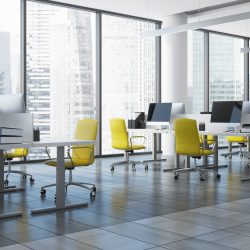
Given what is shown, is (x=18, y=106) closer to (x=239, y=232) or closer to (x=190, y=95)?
(x=239, y=232)

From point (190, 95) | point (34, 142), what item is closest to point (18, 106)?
point (34, 142)

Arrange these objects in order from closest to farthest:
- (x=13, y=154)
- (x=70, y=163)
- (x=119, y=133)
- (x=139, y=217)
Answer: (x=139, y=217) → (x=70, y=163) → (x=13, y=154) → (x=119, y=133)

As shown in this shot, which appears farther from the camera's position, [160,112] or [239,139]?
[239,139]

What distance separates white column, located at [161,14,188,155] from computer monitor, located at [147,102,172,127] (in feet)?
6.30

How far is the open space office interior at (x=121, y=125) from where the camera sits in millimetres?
4680

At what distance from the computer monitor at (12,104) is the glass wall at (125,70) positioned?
5.86 m

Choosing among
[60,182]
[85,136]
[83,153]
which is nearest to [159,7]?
[85,136]

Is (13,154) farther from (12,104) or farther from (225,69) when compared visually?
(225,69)

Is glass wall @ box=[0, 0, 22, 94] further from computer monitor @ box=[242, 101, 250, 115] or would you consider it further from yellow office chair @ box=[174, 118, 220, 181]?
computer monitor @ box=[242, 101, 250, 115]

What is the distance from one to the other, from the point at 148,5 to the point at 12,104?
5971mm

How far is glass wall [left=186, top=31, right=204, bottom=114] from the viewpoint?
13.6 m

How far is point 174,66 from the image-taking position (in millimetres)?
12078

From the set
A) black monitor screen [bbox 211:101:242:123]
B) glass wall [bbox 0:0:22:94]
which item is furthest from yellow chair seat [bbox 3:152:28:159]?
black monitor screen [bbox 211:101:242:123]

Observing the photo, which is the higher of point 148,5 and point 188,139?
point 148,5
